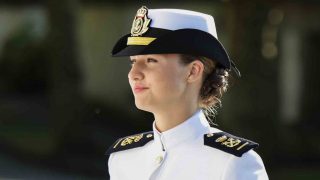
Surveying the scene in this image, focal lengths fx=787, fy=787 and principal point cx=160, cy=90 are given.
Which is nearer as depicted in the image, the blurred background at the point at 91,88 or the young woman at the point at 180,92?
the young woman at the point at 180,92

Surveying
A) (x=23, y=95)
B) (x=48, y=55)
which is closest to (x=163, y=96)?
(x=48, y=55)

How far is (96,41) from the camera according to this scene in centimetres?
914

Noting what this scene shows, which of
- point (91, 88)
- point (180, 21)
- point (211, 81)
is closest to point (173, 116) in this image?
point (211, 81)

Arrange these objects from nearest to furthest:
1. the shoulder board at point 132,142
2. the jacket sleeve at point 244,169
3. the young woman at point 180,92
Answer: the jacket sleeve at point 244,169 → the young woman at point 180,92 → the shoulder board at point 132,142

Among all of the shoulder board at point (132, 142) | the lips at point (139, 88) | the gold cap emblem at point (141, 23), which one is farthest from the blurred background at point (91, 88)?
the lips at point (139, 88)

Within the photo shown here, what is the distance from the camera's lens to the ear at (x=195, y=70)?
211cm

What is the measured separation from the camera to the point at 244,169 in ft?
6.47

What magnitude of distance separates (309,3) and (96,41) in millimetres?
2461

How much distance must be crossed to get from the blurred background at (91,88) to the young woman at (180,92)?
19.0 ft

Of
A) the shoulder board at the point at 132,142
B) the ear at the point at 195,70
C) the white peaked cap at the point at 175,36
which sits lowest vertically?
the shoulder board at the point at 132,142

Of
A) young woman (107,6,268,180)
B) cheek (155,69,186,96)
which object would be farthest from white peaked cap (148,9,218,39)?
cheek (155,69,186,96)

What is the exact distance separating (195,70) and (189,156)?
23 centimetres

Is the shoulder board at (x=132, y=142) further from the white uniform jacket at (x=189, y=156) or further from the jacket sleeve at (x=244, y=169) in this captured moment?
the jacket sleeve at (x=244, y=169)

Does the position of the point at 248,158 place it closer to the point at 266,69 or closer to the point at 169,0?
the point at 266,69
